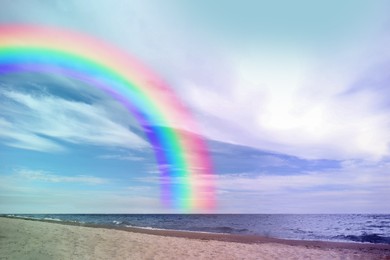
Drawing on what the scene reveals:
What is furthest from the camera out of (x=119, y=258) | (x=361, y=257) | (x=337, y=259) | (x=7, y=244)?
(x=361, y=257)

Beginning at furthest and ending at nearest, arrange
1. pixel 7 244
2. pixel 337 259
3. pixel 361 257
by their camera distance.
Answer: pixel 361 257
pixel 337 259
pixel 7 244

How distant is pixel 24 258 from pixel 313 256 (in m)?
13.9

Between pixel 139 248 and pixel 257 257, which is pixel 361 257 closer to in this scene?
pixel 257 257

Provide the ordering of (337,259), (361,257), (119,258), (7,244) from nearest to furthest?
1. (119,258)
2. (7,244)
3. (337,259)
4. (361,257)

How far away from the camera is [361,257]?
19281mm

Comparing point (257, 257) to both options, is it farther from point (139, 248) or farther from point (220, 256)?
point (139, 248)

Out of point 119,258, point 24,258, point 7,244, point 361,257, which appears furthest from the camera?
point 361,257

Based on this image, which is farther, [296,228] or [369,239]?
[296,228]

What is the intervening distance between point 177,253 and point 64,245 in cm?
560

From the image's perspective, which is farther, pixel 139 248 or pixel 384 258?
pixel 384 258

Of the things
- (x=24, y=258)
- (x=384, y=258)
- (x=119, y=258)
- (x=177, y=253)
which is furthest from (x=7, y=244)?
(x=384, y=258)

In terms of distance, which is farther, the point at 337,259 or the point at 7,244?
the point at 337,259

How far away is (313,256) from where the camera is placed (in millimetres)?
18141

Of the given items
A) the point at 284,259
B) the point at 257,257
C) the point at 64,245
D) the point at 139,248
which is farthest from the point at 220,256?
the point at 64,245
